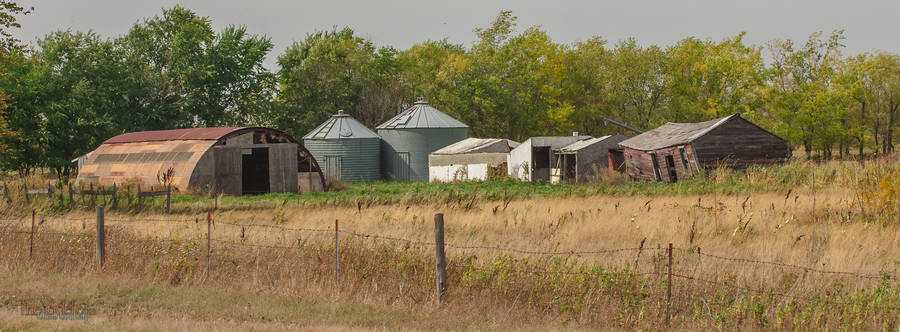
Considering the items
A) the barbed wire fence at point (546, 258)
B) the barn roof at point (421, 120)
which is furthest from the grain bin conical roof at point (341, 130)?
the barbed wire fence at point (546, 258)

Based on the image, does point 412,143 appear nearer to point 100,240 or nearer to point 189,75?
point 189,75

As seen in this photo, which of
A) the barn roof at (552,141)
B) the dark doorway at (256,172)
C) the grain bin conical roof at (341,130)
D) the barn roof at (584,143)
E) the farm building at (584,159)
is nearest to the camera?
the dark doorway at (256,172)

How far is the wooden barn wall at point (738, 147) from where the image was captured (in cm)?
3297

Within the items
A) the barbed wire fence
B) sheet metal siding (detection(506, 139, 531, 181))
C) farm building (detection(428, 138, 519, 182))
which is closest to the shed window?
sheet metal siding (detection(506, 139, 531, 181))

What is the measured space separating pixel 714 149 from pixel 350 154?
22090 mm

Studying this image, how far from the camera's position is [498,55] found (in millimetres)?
68750

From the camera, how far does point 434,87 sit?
6700 centimetres

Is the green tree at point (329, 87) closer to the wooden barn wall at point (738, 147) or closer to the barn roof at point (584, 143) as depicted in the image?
the barn roof at point (584, 143)

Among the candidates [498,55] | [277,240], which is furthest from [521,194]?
[498,55]

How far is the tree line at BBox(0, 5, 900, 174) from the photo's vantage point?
156ft

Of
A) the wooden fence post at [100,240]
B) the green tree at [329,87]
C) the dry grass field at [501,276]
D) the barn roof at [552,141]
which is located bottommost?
the dry grass field at [501,276]

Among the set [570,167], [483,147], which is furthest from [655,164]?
[483,147]

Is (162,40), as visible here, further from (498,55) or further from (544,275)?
(544,275)

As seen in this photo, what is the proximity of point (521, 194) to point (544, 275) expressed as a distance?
15.6 meters
